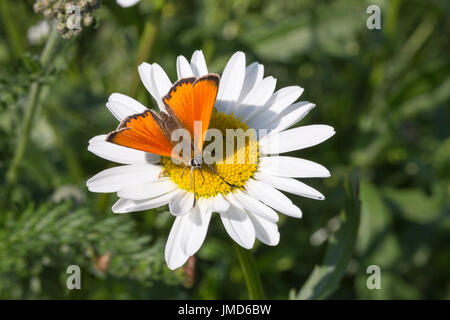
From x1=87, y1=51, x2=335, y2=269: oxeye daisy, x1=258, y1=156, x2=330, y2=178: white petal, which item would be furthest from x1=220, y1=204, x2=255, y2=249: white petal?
x1=258, y1=156, x2=330, y2=178: white petal

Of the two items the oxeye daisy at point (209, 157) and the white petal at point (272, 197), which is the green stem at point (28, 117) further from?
the white petal at point (272, 197)

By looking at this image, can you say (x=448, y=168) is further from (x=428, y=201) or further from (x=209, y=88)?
Answer: (x=209, y=88)

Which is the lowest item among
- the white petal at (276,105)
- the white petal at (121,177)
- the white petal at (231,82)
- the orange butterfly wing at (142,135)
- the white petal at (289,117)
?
the white petal at (121,177)

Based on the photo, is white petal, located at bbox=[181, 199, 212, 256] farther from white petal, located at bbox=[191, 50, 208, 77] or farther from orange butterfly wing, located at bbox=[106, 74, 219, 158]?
white petal, located at bbox=[191, 50, 208, 77]

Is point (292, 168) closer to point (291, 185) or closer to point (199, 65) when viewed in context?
point (291, 185)

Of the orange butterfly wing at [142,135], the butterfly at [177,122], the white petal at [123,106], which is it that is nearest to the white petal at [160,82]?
the white petal at [123,106]

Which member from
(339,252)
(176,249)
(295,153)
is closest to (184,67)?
(176,249)

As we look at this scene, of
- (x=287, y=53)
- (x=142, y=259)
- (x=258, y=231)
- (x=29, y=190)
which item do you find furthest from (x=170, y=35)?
(x=258, y=231)
